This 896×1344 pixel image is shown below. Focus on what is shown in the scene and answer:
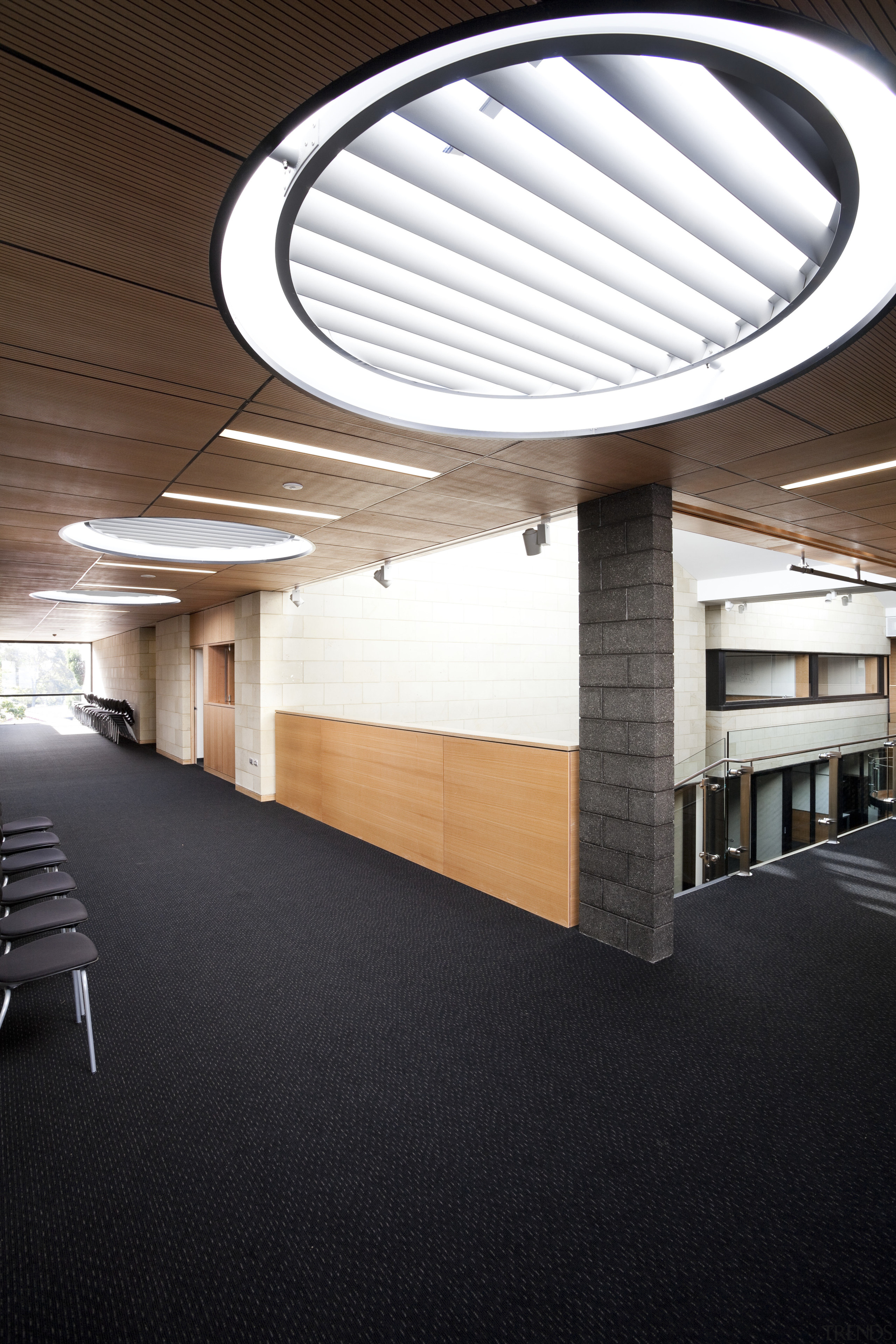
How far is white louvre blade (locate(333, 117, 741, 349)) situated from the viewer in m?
1.65

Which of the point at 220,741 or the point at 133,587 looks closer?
the point at 133,587

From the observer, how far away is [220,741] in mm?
9500

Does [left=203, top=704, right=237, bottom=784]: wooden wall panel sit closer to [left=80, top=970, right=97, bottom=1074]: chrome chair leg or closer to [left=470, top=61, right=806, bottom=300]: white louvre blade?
[left=80, top=970, right=97, bottom=1074]: chrome chair leg

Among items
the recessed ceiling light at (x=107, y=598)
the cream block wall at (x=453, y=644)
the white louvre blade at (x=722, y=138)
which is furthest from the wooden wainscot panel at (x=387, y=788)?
the recessed ceiling light at (x=107, y=598)

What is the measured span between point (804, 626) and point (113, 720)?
14.7m

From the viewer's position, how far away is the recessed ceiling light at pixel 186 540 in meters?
5.30

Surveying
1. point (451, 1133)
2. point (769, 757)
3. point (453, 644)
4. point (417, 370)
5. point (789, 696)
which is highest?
point (417, 370)

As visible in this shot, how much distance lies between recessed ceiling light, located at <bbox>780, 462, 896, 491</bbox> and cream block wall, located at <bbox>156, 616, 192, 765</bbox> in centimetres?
980

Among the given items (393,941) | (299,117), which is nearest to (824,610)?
(393,941)

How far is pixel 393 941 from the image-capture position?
3664 mm

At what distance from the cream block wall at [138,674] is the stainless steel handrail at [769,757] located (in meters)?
12.0

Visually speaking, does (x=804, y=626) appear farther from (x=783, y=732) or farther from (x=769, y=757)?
(x=769, y=757)

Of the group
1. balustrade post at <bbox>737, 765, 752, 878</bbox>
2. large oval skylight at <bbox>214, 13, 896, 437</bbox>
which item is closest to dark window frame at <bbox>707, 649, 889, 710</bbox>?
balustrade post at <bbox>737, 765, 752, 878</bbox>

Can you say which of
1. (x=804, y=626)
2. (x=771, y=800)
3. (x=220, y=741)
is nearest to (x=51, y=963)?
(x=771, y=800)
